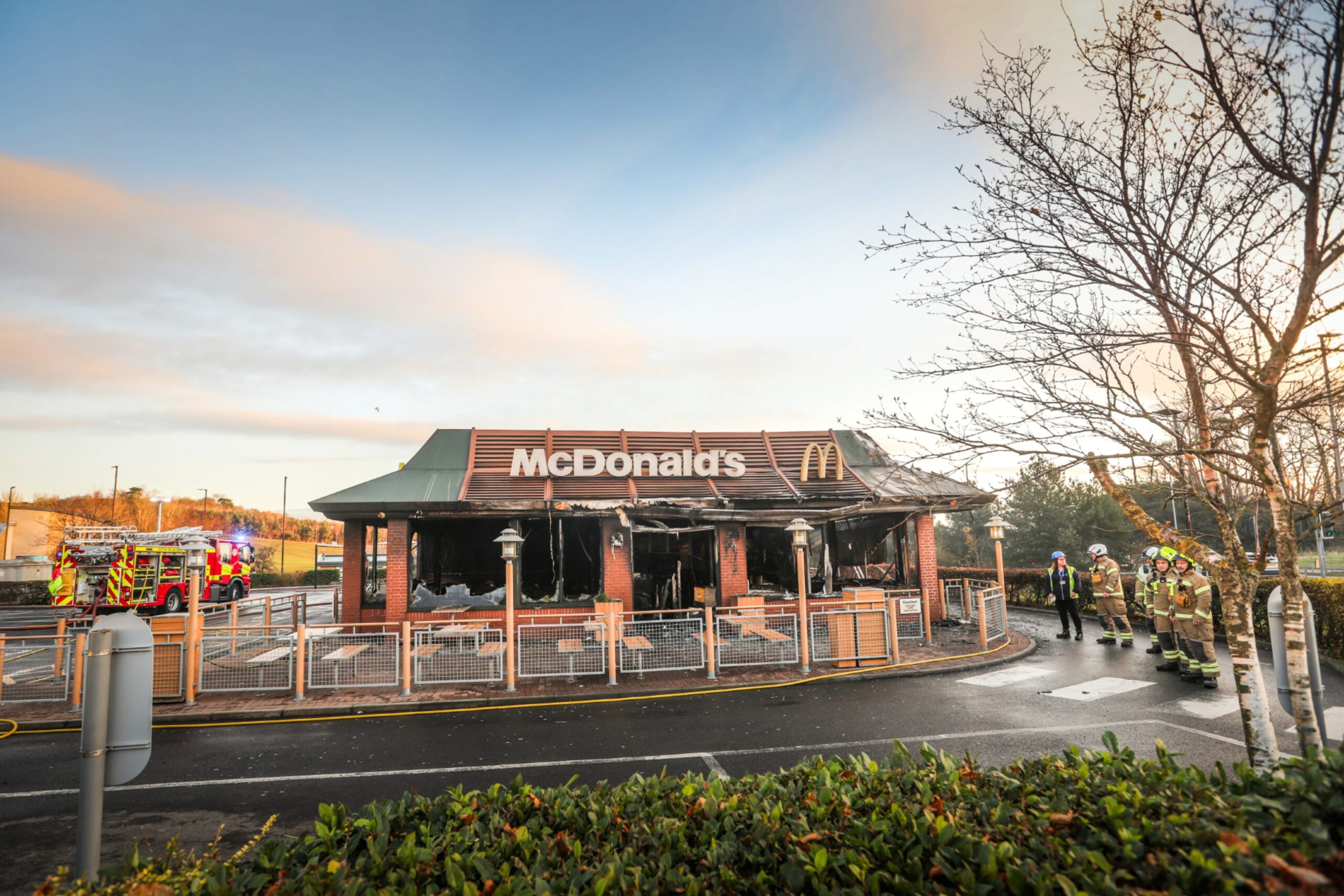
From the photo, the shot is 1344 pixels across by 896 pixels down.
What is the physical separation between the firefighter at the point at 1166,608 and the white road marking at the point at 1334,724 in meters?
2.55

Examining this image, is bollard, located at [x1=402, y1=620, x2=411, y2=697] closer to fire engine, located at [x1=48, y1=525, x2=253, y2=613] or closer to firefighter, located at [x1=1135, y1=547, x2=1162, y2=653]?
firefighter, located at [x1=1135, y1=547, x2=1162, y2=653]

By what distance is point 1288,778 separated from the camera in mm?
2633

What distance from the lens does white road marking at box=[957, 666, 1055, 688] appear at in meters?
11.1

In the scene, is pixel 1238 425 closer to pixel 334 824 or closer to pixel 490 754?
pixel 334 824

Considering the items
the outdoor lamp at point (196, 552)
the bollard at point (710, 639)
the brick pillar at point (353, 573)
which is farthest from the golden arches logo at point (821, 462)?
the outdoor lamp at point (196, 552)

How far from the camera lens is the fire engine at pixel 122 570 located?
21.7 m

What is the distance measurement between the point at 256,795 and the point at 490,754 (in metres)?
2.27

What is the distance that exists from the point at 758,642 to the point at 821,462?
23.1 feet

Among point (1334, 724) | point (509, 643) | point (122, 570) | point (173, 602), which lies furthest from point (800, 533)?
point (173, 602)

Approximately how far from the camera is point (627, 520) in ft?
54.9

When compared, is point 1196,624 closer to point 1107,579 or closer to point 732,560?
point 1107,579

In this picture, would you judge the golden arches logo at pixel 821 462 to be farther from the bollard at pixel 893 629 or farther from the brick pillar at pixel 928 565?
the bollard at pixel 893 629

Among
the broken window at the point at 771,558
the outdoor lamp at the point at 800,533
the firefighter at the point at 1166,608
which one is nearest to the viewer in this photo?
the firefighter at the point at 1166,608

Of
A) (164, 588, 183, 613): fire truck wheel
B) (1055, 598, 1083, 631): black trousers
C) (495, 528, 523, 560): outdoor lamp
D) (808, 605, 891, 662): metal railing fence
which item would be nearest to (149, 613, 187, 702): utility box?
(495, 528, 523, 560): outdoor lamp
